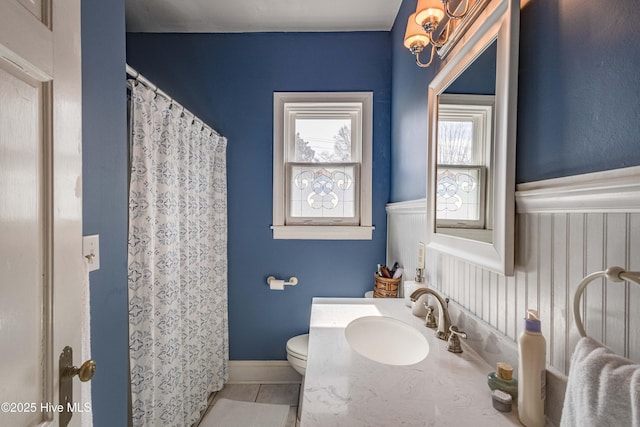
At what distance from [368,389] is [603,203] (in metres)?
0.65

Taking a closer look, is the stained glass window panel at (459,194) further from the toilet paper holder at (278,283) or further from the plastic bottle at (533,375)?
the toilet paper holder at (278,283)

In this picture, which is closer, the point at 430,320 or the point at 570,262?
the point at 570,262

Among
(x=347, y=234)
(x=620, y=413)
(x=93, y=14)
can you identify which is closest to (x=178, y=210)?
(x=93, y=14)

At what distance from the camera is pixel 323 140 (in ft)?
7.48

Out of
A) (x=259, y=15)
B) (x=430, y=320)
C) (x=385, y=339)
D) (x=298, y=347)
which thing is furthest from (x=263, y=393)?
(x=259, y=15)

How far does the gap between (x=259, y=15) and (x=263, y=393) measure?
273 cm

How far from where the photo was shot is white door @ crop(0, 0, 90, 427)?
0.50 metres

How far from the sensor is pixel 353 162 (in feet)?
7.43

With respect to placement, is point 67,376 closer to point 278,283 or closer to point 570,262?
point 570,262

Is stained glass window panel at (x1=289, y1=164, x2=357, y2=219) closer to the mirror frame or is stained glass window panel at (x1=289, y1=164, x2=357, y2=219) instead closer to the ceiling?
the ceiling

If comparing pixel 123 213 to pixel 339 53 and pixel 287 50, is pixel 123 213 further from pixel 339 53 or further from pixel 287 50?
→ pixel 339 53

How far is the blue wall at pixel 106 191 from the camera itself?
0.91 m

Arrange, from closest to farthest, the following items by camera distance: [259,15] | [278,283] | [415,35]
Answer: [415,35] → [259,15] → [278,283]

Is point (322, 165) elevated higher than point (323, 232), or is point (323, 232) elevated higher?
point (322, 165)
